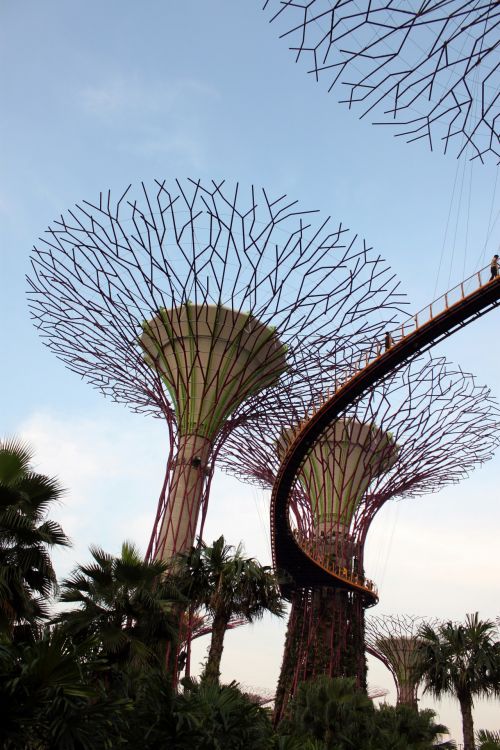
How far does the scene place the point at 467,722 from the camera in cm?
2419

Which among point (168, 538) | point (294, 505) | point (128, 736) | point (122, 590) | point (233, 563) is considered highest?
point (294, 505)

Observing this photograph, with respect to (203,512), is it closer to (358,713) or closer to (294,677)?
(358,713)

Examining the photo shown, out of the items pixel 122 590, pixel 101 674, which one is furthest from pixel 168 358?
pixel 101 674

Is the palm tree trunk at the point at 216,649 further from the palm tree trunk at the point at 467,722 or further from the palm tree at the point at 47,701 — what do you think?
the palm tree trunk at the point at 467,722

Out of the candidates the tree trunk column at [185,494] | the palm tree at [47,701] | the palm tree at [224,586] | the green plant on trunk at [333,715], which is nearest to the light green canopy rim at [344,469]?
the tree trunk column at [185,494]

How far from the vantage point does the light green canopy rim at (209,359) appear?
84.8 feet

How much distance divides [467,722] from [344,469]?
15.0 metres

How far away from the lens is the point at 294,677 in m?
33.1

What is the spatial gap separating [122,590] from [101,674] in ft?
6.80

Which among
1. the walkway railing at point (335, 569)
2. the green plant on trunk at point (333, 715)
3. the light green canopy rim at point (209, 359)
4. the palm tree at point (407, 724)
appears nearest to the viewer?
the green plant on trunk at point (333, 715)

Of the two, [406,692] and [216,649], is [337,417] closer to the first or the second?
[216,649]

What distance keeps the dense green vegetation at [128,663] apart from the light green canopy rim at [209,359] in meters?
7.31

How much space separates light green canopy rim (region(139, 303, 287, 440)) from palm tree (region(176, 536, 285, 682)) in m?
7.90

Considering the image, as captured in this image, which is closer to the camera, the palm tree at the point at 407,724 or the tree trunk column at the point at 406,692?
the palm tree at the point at 407,724
